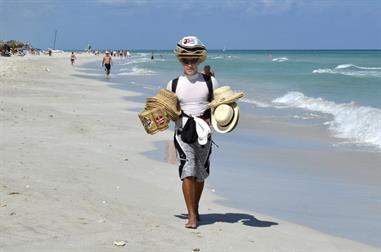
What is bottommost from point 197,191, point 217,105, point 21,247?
point 21,247

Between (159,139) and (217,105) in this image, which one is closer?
(217,105)

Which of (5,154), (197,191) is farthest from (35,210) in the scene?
(5,154)

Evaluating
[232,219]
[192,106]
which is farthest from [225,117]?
[232,219]

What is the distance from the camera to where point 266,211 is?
6504mm

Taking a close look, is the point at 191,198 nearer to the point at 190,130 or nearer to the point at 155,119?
the point at 190,130

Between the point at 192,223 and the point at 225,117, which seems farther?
the point at 192,223

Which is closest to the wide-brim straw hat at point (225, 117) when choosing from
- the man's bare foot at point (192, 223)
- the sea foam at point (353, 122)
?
the man's bare foot at point (192, 223)

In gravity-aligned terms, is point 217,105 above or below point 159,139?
above

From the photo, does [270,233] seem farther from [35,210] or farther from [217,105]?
[35,210]

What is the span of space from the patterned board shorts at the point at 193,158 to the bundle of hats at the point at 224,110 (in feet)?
0.58

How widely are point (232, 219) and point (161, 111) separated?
52.1 inches

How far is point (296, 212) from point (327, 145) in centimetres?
501

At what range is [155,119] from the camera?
552cm

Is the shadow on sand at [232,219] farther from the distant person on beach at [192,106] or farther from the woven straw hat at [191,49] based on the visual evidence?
the woven straw hat at [191,49]
